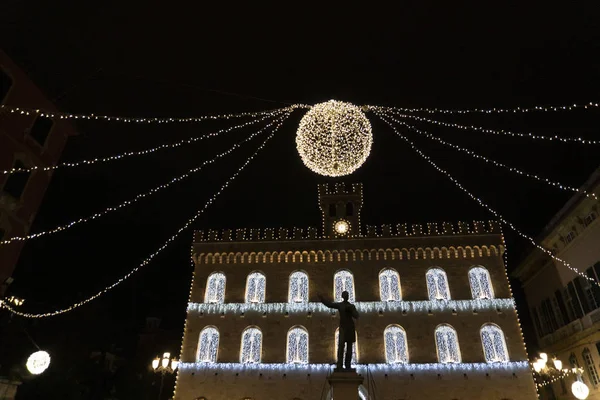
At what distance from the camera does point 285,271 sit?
85.8ft

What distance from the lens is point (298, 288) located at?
25.7 m

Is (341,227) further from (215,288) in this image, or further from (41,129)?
(41,129)

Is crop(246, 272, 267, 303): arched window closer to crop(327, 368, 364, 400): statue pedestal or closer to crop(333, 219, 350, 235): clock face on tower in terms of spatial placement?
crop(333, 219, 350, 235): clock face on tower

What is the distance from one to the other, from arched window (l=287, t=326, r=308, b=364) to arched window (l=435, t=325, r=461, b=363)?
275 inches

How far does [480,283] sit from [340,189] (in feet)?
33.1

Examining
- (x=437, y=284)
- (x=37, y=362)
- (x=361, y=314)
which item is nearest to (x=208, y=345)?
(x=361, y=314)

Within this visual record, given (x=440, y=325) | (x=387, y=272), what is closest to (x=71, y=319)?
(x=387, y=272)

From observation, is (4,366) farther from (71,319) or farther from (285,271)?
(285,271)

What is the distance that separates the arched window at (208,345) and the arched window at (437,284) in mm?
12229

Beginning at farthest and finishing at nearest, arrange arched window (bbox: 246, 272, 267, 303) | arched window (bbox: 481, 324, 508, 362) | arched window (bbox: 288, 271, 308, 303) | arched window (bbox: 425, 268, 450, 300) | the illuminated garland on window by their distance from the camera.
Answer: arched window (bbox: 246, 272, 267, 303)
arched window (bbox: 288, 271, 308, 303)
arched window (bbox: 425, 268, 450, 300)
the illuminated garland on window
arched window (bbox: 481, 324, 508, 362)

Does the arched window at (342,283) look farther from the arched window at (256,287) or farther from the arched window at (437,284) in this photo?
the arched window at (437,284)

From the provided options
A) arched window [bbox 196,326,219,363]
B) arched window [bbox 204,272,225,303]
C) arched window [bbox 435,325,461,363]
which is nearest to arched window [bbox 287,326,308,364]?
arched window [bbox 196,326,219,363]

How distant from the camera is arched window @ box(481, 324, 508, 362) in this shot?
22.7 meters

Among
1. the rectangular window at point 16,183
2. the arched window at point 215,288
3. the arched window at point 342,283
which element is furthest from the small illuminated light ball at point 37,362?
the arched window at point 342,283
